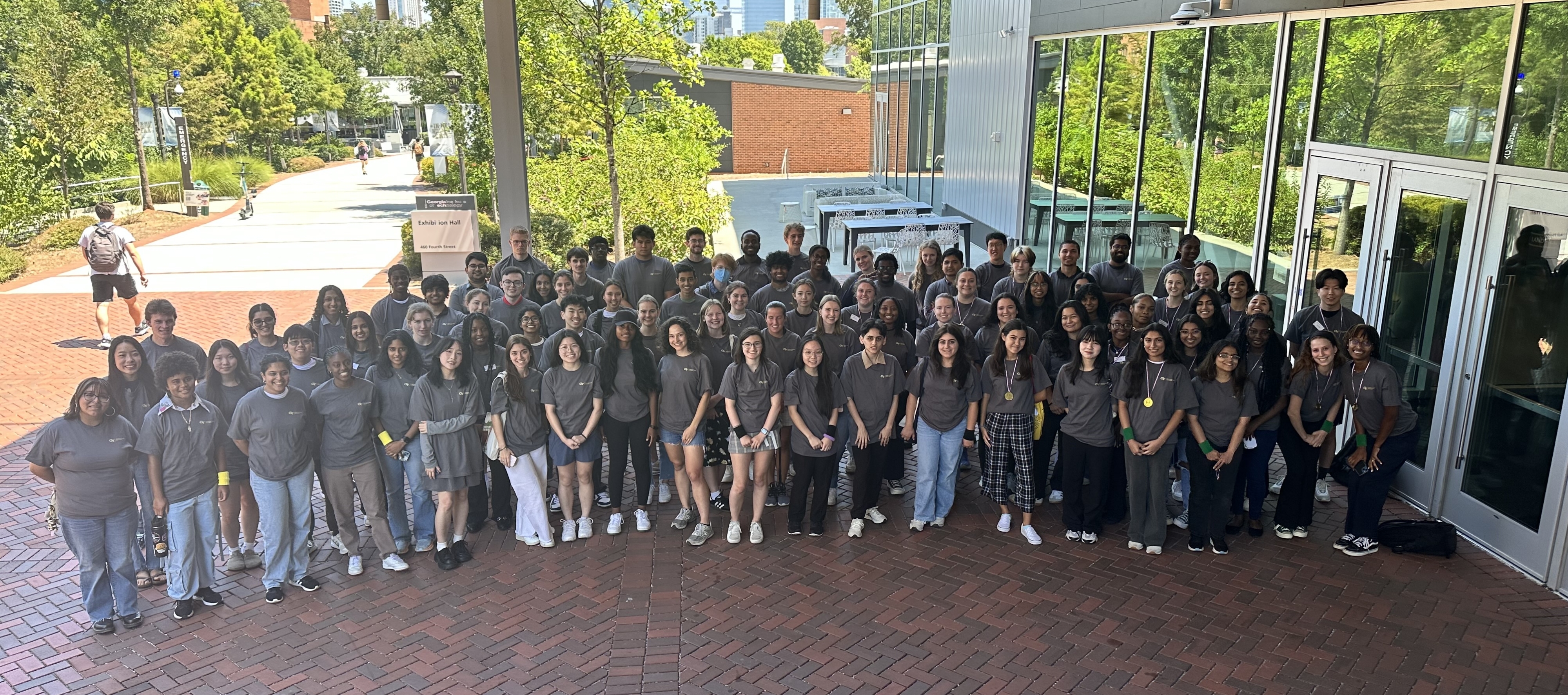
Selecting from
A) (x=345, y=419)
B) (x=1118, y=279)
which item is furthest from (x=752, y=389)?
(x=1118, y=279)

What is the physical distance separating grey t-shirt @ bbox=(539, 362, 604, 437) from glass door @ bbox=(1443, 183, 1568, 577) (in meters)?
5.80

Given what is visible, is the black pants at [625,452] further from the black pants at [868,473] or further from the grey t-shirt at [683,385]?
the black pants at [868,473]

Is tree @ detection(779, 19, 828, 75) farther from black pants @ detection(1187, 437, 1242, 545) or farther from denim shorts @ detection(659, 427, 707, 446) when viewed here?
black pants @ detection(1187, 437, 1242, 545)

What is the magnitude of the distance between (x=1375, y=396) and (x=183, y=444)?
23.5 feet

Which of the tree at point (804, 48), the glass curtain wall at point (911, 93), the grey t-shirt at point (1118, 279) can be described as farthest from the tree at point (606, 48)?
the tree at point (804, 48)

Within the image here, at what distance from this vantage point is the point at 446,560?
6.79m

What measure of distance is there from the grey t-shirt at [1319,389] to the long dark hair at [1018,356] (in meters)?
1.66

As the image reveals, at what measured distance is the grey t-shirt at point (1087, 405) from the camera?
677cm

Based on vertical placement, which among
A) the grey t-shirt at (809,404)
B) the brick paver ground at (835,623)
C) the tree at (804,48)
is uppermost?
the tree at (804,48)

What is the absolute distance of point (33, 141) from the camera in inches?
894

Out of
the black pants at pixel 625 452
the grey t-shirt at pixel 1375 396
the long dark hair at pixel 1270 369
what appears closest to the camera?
the grey t-shirt at pixel 1375 396

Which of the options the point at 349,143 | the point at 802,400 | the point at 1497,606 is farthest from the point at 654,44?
the point at 349,143

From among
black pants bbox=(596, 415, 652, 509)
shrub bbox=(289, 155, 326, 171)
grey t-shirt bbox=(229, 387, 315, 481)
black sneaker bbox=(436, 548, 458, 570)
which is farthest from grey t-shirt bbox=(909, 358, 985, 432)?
shrub bbox=(289, 155, 326, 171)

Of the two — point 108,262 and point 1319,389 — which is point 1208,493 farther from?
point 108,262
